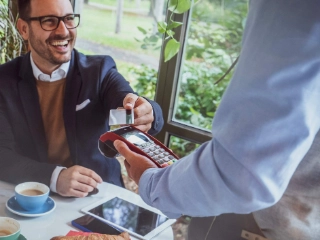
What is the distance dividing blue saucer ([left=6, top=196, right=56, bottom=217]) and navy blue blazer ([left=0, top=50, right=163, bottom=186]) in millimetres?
350

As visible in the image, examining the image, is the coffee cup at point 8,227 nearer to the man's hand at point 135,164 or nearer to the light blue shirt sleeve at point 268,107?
the man's hand at point 135,164

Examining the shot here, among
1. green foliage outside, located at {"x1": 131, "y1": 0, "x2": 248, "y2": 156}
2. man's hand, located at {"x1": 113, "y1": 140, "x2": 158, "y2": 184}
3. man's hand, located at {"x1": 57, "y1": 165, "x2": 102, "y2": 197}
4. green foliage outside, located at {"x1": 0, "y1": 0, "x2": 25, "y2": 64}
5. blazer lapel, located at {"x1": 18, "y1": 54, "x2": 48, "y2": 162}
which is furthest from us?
green foliage outside, located at {"x1": 0, "y1": 0, "x2": 25, "y2": 64}

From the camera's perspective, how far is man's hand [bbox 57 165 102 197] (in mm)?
1232

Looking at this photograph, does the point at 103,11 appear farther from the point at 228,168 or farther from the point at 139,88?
the point at 228,168

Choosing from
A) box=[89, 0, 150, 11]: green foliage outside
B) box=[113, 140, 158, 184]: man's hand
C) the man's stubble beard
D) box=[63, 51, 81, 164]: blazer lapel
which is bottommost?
box=[63, 51, 81, 164]: blazer lapel

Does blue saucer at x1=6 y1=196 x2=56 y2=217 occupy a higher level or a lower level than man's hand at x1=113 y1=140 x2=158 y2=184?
lower

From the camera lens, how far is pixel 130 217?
3.88ft

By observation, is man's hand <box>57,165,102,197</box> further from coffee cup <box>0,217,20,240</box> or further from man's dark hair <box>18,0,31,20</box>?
man's dark hair <box>18,0,31,20</box>

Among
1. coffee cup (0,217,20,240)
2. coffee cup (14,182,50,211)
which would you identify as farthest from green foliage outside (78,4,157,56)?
coffee cup (0,217,20,240)

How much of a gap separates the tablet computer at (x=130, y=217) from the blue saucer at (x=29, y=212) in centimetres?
10

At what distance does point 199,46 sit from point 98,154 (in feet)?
2.70

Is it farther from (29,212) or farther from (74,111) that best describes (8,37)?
(29,212)

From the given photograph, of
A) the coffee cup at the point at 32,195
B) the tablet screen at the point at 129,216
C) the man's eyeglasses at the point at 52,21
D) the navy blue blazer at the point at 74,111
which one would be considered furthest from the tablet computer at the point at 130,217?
the man's eyeglasses at the point at 52,21

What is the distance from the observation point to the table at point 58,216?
1.06m
